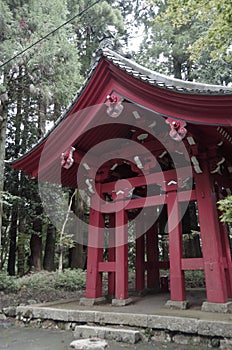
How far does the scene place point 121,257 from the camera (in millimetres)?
5113

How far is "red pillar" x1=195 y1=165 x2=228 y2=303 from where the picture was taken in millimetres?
4164

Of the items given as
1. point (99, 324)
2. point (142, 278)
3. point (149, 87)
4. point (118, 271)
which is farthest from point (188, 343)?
point (149, 87)

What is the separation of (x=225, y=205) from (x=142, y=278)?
3923 mm

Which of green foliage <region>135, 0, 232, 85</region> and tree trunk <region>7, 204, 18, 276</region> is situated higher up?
green foliage <region>135, 0, 232, 85</region>

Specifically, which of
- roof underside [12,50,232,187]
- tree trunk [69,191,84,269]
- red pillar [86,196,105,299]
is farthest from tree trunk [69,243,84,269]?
red pillar [86,196,105,299]

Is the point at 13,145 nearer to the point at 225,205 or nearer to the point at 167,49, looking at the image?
the point at 167,49

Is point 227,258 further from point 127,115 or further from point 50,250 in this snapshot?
point 50,250

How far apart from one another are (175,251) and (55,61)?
25.3 ft

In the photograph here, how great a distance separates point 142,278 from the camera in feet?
20.6

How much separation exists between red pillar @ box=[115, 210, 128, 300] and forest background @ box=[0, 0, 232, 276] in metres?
3.65

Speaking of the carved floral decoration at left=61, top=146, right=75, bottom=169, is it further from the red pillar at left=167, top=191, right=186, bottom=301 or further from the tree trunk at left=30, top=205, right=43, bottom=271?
the tree trunk at left=30, top=205, right=43, bottom=271

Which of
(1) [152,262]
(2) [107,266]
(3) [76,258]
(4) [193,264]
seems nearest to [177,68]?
(3) [76,258]

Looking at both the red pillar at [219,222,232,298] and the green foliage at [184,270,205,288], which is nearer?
the red pillar at [219,222,232,298]

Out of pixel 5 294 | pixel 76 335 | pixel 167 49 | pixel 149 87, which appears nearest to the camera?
pixel 76 335
